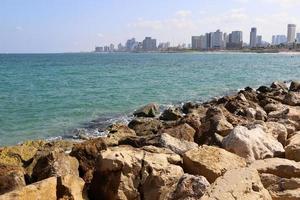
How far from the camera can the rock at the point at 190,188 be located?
5.02m

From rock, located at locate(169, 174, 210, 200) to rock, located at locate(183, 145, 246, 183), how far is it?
96cm

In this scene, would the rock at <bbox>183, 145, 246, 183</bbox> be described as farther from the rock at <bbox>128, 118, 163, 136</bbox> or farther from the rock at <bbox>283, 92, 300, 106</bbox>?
the rock at <bbox>283, 92, 300, 106</bbox>

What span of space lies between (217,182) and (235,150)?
2436 millimetres

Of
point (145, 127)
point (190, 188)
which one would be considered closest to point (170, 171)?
point (190, 188)

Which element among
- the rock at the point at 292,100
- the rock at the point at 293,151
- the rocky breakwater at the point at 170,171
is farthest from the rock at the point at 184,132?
the rock at the point at 292,100

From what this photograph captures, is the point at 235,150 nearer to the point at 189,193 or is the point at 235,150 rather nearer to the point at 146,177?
the point at 146,177

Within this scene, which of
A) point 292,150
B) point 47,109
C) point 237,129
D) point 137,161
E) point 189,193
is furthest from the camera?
point 47,109

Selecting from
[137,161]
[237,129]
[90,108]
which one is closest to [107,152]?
[137,161]

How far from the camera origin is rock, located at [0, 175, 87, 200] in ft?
18.1

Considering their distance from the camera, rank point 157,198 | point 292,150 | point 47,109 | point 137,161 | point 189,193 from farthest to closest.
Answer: point 47,109, point 292,150, point 137,161, point 157,198, point 189,193

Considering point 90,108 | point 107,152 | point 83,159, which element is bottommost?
point 90,108

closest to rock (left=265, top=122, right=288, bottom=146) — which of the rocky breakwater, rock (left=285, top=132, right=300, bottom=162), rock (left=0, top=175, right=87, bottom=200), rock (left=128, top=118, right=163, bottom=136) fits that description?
the rocky breakwater

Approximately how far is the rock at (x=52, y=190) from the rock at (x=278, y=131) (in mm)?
4189

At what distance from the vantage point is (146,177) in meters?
6.27
